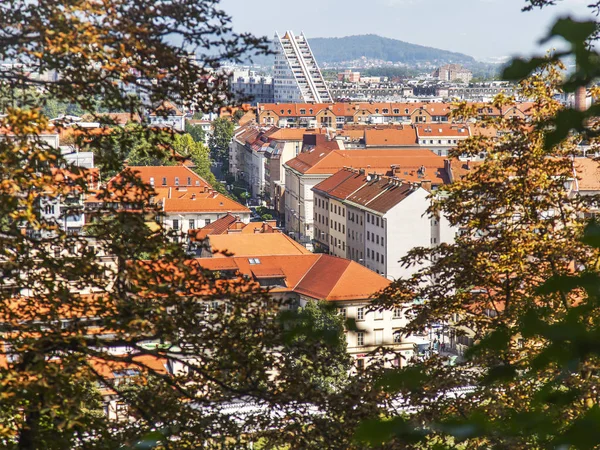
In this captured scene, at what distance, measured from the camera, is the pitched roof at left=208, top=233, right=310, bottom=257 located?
39625 millimetres

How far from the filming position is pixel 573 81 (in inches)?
95.3

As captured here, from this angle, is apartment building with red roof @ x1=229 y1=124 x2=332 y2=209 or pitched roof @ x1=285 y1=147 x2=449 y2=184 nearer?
pitched roof @ x1=285 y1=147 x2=449 y2=184

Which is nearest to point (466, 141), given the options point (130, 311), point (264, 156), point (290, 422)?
point (290, 422)

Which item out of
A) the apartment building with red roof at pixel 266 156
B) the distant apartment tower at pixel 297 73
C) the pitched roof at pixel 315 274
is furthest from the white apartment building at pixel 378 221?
the distant apartment tower at pixel 297 73

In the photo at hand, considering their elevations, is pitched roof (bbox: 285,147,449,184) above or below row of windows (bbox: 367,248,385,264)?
above

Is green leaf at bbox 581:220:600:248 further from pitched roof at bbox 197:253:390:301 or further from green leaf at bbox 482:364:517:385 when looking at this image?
pitched roof at bbox 197:253:390:301

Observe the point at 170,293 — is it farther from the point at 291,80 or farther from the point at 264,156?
the point at 291,80

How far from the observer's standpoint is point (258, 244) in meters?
40.7

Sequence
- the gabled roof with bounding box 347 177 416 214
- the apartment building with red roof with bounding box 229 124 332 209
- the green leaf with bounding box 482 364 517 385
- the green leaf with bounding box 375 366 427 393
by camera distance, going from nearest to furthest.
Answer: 1. the green leaf with bounding box 375 366 427 393
2. the green leaf with bounding box 482 364 517 385
3. the gabled roof with bounding box 347 177 416 214
4. the apartment building with red roof with bounding box 229 124 332 209

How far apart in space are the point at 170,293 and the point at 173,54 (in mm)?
1281

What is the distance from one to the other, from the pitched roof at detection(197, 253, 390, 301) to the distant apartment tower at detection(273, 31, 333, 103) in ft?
299

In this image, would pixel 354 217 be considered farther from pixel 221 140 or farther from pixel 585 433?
pixel 221 140

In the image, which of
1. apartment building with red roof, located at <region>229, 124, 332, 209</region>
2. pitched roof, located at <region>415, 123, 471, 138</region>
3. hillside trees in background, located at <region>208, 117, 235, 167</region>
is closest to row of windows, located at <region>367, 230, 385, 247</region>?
apartment building with red roof, located at <region>229, 124, 332, 209</region>

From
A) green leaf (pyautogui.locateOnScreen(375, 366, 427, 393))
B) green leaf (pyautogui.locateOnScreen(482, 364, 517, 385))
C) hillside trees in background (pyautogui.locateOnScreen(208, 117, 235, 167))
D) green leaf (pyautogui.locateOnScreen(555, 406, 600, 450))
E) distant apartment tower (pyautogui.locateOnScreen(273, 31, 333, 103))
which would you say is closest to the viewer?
green leaf (pyautogui.locateOnScreen(555, 406, 600, 450))
